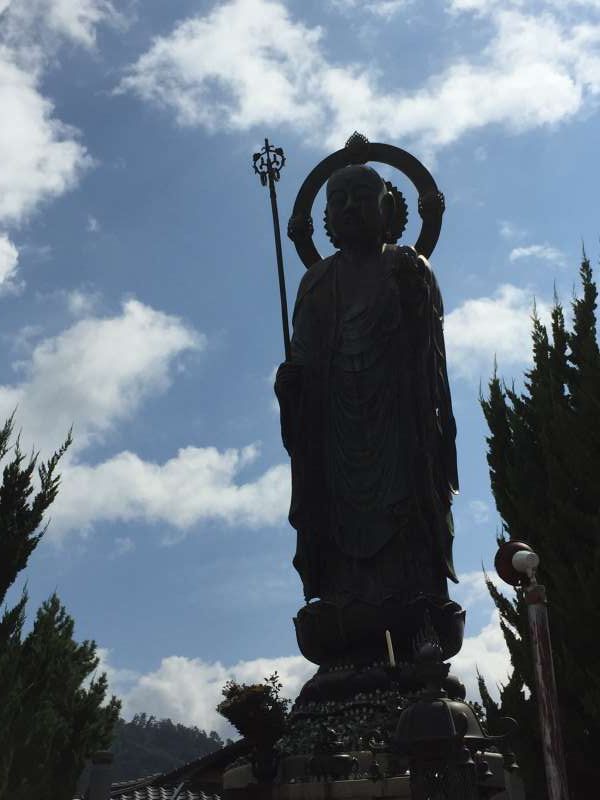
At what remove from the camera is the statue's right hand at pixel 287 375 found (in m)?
8.95

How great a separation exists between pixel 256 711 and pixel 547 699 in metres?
2.59

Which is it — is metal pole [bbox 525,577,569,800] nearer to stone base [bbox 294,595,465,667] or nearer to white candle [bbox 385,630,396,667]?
white candle [bbox 385,630,396,667]

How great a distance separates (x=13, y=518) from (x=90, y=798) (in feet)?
10.8

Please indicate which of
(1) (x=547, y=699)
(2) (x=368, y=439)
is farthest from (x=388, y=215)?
(1) (x=547, y=699)

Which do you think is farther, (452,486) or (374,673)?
(452,486)

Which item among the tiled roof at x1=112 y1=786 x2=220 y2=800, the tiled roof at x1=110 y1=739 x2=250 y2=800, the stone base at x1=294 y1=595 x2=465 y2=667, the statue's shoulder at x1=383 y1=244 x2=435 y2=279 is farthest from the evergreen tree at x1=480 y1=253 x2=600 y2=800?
the tiled roof at x1=112 y1=786 x2=220 y2=800

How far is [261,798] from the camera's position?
6652 mm

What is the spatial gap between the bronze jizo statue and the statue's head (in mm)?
12

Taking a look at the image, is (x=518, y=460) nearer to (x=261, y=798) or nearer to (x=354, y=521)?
(x=354, y=521)

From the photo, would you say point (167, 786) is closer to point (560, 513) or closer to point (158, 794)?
point (158, 794)

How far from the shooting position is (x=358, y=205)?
941cm

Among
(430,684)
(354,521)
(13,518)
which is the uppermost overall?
(13,518)

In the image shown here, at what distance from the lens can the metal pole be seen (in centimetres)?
441

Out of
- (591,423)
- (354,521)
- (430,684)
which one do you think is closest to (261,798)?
(430,684)
